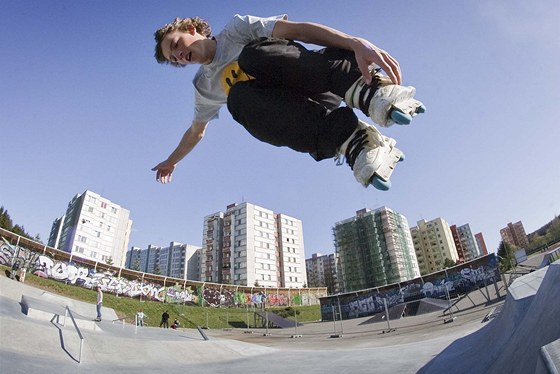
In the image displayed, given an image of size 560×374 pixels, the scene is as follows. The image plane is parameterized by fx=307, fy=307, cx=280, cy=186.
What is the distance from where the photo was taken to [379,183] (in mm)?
1757

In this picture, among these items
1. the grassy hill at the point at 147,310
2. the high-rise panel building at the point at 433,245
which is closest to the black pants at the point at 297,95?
the grassy hill at the point at 147,310

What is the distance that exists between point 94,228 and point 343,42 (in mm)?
79637

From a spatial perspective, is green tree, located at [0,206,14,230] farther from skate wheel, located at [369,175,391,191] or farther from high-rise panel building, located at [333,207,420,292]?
high-rise panel building, located at [333,207,420,292]

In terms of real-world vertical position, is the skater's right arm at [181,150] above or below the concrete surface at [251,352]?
above

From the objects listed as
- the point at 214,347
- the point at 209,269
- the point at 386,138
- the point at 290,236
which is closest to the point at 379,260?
the point at 290,236

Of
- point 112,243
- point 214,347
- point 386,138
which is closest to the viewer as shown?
point 386,138

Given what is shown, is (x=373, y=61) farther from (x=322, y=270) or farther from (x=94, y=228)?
(x=322, y=270)

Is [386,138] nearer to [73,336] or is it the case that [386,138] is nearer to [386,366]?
[386,366]

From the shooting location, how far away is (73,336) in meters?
5.93

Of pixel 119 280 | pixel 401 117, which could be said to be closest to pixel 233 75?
pixel 401 117

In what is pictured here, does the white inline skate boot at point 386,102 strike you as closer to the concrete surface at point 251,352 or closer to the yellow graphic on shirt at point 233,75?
the yellow graphic on shirt at point 233,75

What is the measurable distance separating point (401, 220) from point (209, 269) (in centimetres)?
5186

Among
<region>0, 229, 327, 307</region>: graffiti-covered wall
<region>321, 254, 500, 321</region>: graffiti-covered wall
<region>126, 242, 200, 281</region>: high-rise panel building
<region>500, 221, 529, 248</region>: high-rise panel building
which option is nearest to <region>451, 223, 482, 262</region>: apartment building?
<region>500, 221, 529, 248</region>: high-rise panel building

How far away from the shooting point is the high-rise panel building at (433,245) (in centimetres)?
9212
